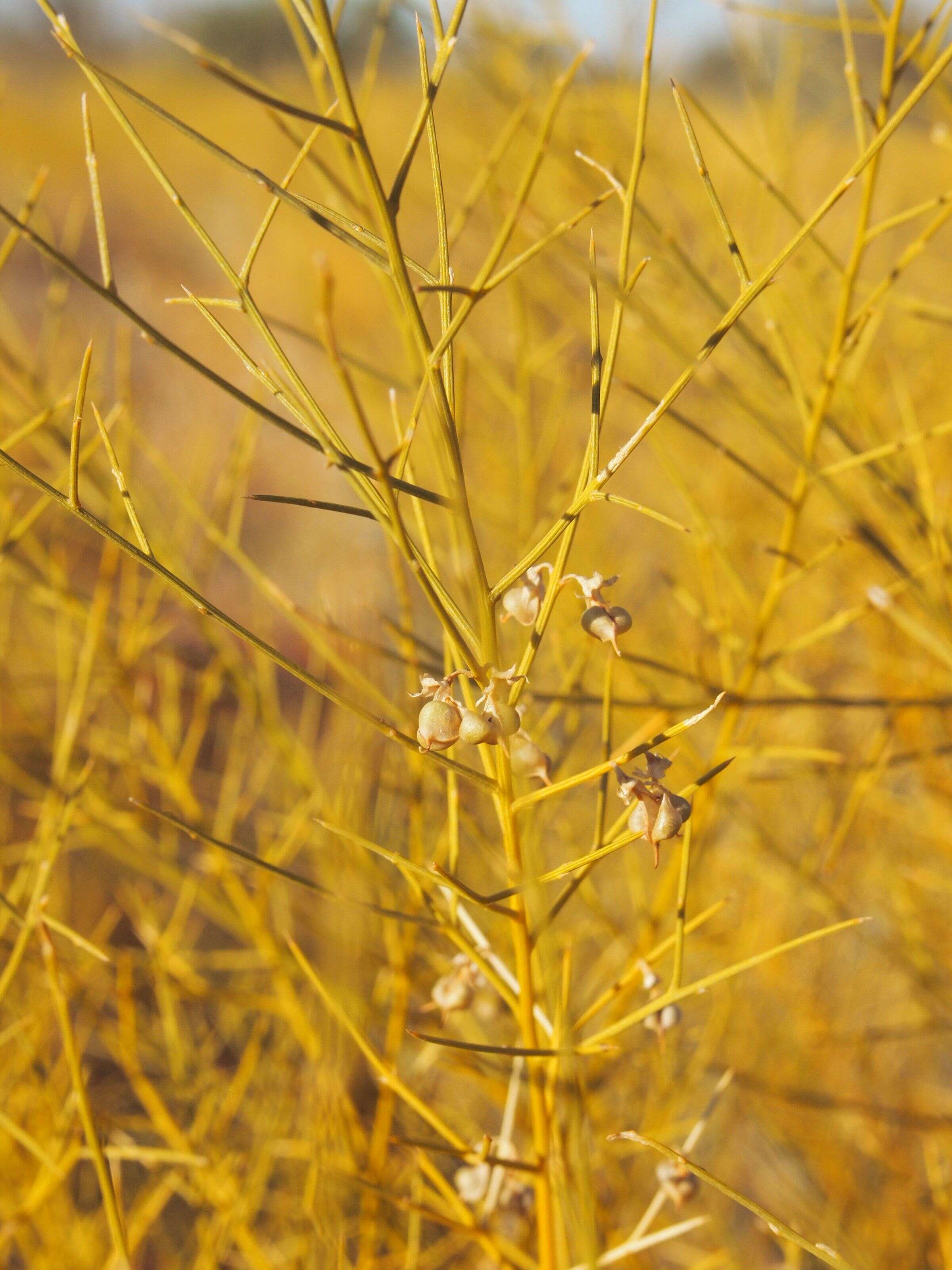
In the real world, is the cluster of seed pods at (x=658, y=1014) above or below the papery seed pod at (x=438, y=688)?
below

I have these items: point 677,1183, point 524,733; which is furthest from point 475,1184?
point 524,733

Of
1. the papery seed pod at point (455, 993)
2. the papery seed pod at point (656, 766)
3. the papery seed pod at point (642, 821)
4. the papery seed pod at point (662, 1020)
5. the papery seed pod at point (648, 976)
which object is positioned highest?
the papery seed pod at point (656, 766)

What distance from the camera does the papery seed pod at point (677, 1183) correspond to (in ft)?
1.93

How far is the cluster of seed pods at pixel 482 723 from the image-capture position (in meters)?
0.38

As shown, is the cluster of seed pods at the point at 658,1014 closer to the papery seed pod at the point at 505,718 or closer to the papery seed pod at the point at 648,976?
the papery seed pod at the point at 648,976

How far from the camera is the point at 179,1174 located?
1.02m

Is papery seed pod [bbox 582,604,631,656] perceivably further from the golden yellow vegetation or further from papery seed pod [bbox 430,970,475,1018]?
papery seed pod [bbox 430,970,475,1018]

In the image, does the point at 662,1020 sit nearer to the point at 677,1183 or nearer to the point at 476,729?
the point at 677,1183

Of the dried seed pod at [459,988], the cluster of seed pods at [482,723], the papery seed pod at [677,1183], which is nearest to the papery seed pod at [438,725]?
the cluster of seed pods at [482,723]

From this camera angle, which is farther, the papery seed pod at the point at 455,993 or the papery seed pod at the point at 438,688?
the papery seed pod at the point at 455,993

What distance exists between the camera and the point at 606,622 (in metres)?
0.41

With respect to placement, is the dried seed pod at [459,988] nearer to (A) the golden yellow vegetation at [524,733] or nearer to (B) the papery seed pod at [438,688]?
(A) the golden yellow vegetation at [524,733]

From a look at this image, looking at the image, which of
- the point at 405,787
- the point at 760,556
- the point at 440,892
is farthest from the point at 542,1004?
the point at 760,556

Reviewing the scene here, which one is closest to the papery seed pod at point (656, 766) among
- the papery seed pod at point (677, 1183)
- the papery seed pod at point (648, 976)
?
the papery seed pod at point (648, 976)
